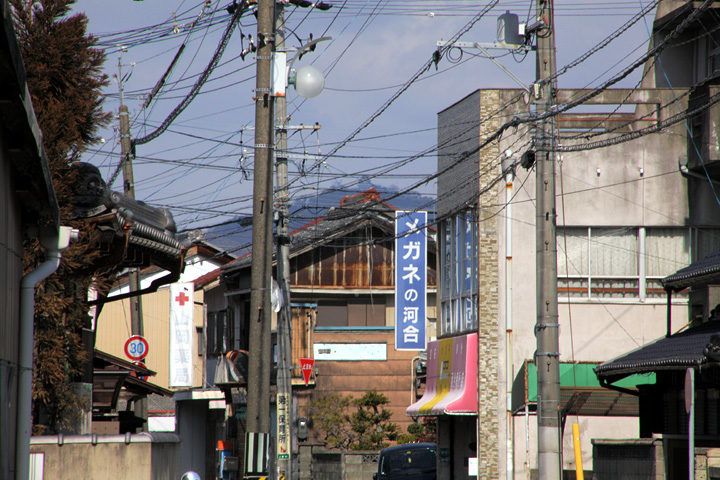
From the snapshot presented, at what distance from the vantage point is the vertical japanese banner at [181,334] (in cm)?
4262


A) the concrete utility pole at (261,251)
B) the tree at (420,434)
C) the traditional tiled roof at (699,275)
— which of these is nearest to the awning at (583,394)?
the traditional tiled roof at (699,275)

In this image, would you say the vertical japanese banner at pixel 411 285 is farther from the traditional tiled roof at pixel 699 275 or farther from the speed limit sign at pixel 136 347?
the traditional tiled roof at pixel 699 275

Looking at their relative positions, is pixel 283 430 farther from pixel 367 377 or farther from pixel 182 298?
pixel 182 298

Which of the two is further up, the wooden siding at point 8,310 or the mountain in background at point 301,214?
the mountain in background at point 301,214

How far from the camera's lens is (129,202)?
12.2 metres

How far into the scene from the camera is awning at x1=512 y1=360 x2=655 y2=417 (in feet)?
76.6

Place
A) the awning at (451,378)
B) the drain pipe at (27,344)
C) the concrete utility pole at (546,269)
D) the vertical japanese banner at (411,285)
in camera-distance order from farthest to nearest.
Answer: the vertical japanese banner at (411,285) → the awning at (451,378) → the concrete utility pole at (546,269) → the drain pipe at (27,344)

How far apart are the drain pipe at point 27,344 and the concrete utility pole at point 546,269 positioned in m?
9.84

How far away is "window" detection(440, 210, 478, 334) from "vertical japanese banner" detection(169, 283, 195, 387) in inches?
631

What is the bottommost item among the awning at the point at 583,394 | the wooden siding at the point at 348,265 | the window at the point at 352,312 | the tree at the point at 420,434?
the tree at the point at 420,434

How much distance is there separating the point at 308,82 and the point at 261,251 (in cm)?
477

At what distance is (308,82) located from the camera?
18.0 m

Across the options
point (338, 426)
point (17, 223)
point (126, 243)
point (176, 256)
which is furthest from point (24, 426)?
point (338, 426)

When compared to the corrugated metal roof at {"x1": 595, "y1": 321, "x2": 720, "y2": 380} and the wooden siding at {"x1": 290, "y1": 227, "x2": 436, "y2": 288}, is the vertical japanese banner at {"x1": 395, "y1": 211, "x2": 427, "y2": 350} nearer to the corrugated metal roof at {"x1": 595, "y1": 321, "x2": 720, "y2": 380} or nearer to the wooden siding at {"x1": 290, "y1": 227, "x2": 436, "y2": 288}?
the wooden siding at {"x1": 290, "y1": 227, "x2": 436, "y2": 288}
